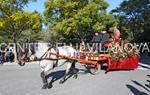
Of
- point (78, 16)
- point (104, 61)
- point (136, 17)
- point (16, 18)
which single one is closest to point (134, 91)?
point (104, 61)

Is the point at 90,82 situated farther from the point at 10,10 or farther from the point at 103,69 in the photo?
the point at 10,10

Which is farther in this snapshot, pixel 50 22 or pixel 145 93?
pixel 50 22

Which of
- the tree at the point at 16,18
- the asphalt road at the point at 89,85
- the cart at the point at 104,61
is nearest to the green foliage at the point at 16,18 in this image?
the tree at the point at 16,18

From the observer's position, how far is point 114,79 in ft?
46.0

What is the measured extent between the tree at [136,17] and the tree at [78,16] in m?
1.92

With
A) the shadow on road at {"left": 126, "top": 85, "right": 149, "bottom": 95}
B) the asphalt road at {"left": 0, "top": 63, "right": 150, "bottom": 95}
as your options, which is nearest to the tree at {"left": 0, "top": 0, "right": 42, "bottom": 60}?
the asphalt road at {"left": 0, "top": 63, "right": 150, "bottom": 95}

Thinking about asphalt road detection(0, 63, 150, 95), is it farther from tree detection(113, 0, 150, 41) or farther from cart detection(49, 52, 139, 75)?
tree detection(113, 0, 150, 41)

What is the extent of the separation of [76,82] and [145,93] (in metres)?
3.48

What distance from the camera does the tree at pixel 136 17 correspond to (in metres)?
40.9

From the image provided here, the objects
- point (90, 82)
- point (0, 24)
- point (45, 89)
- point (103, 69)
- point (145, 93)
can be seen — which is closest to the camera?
point (145, 93)

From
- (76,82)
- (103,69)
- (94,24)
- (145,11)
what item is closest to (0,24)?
(103,69)

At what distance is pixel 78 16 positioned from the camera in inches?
1570

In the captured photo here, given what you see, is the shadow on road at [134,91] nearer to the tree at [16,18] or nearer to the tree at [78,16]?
the tree at [16,18]

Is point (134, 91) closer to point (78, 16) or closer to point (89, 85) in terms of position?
point (89, 85)
